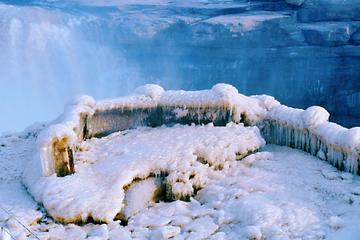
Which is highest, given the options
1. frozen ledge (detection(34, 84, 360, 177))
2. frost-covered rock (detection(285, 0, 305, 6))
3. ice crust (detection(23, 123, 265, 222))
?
frost-covered rock (detection(285, 0, 305, 6))

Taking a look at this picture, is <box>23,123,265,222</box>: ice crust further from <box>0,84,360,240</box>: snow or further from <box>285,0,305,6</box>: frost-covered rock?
<box>285,0,305,6</box>: frost-covered rock

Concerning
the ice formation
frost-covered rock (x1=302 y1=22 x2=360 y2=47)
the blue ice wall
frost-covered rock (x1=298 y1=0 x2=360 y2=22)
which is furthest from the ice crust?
frost-covered rock (x1=298 y1=0 x2=360 y2=22)

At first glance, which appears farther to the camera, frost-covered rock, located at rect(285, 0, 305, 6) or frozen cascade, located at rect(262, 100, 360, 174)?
frost-covered rock, located at rect(285, 0, 305, 6)

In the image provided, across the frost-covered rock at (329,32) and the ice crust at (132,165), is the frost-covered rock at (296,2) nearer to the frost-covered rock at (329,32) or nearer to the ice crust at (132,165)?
the frost-covered rock at (329,32)

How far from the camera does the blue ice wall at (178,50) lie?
15.9 metres

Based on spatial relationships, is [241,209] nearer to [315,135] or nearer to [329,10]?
[315,135]

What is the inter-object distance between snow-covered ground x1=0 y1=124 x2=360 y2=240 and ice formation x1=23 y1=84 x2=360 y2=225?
0.55 feet

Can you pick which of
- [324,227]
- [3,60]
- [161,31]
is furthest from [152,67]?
[324,227]

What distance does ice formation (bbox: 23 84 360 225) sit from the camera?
3998 millimetres

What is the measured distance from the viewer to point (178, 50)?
745 inches

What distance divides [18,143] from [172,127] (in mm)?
3026

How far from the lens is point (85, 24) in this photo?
63.8ft

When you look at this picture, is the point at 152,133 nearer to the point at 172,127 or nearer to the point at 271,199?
the point at 172,127

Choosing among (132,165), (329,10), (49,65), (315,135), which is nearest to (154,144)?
(132,165)
